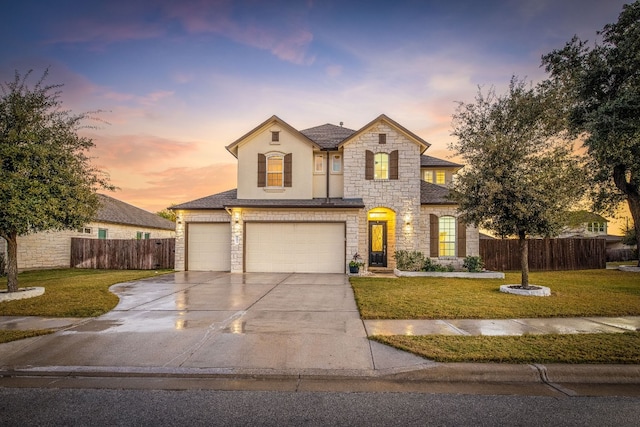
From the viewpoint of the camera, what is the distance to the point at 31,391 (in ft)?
12.7

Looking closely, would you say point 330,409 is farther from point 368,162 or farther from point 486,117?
point 368,162

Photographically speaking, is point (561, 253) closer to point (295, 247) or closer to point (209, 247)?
point (295, 247)

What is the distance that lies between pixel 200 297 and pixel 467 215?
350 inches

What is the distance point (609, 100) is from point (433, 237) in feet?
36.0

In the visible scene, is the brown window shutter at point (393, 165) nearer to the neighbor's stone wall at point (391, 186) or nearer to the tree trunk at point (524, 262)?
the neighbor's stone wall at point (391, 186)

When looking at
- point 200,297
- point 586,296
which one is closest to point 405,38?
point 586,296

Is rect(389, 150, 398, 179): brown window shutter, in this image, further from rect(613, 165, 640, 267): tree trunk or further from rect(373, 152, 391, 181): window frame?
rect(613, 165, 640, 267): tree trunk

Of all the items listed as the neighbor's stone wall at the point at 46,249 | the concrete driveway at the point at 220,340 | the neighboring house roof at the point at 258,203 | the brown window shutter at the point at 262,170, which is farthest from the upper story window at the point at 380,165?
the neighbor's stone wall at the point at 46,249

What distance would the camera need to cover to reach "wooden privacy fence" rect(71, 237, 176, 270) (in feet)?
64.2

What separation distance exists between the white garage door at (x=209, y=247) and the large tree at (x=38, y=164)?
697 centimetres

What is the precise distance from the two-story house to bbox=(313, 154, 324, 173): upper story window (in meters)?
0.05

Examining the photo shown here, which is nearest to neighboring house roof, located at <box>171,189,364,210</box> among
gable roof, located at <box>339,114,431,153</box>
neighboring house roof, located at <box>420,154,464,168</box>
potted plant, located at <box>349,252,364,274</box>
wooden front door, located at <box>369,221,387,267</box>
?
wooden front door, located at <box>369,221,387,267</box>

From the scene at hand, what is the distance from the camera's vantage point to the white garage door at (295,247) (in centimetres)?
1590

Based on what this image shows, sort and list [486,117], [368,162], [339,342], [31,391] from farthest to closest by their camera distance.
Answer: [368,162]
[486,117]
[339,342]
[31,391]
